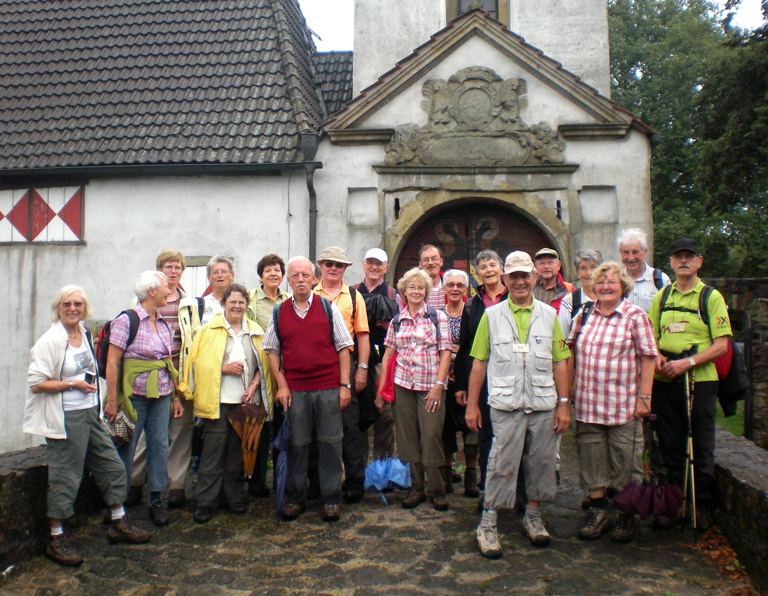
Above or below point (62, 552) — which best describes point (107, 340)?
above

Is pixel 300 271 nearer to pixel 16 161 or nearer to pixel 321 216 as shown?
pixel 321 216

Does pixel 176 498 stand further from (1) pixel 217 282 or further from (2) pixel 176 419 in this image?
(1) pixel 217 282

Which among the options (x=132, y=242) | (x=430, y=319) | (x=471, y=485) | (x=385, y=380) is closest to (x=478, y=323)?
(x=430, y=319)

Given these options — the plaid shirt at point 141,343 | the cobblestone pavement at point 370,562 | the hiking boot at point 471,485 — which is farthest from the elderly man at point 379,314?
the plaid shirt at point 141,343

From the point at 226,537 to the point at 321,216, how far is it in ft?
17.8

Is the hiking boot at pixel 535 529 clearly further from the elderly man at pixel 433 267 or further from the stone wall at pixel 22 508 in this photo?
the stone wall at pixel 22 508

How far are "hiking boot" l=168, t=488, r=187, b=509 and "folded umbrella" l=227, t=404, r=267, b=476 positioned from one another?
586mm

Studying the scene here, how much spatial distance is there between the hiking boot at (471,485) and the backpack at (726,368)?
188 centimetres

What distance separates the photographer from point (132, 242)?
9789 millimetres

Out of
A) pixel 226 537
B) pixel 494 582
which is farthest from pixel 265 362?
pixel 494 582

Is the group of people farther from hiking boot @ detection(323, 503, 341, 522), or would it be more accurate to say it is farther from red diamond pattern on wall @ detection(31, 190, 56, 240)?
red diamond pattern on wall @ detection(31, 190, 56, 240)

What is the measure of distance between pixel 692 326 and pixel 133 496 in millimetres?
4208

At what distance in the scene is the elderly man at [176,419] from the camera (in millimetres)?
5277

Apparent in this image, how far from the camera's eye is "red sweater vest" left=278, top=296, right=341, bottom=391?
4988 mm
